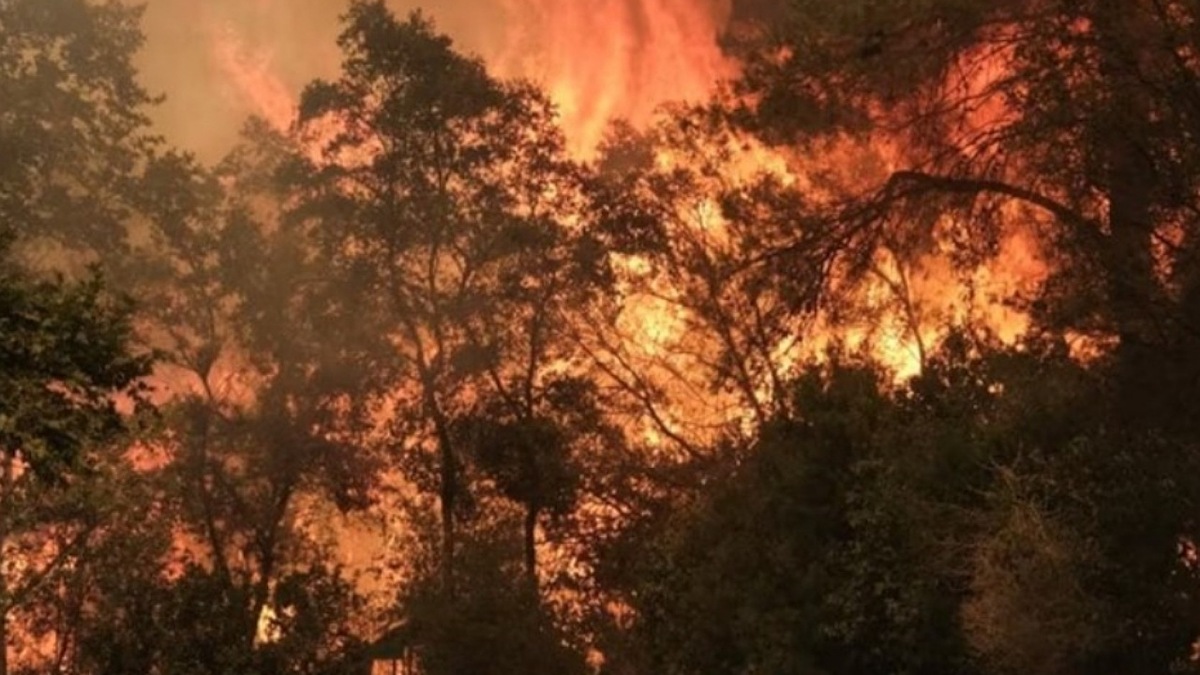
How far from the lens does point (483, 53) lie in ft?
194

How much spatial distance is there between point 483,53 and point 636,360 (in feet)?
97.8

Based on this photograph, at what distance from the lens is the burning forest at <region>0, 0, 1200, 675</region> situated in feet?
55.6

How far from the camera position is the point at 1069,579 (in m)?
16.3

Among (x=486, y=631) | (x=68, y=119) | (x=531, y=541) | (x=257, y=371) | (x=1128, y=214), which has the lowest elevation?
(x=486, y=631)

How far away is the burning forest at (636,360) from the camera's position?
16938 mm

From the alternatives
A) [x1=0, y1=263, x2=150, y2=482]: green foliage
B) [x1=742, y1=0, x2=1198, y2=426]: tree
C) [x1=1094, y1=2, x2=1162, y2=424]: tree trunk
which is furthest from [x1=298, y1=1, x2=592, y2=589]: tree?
[x1=0, y1=263, x2=150, y2=482]: green foliage

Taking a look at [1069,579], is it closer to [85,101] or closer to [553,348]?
[553,348]

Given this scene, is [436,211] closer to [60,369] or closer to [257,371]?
[257,371]

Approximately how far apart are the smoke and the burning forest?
1227 centimetres

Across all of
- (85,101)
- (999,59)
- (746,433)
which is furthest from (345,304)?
(999,59)

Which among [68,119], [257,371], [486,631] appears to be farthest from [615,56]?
[486,631]

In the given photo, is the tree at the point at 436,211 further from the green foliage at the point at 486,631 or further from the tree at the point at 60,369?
the tree at the point at 60,369

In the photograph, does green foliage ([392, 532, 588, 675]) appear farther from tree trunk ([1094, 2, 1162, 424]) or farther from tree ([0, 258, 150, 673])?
tree ([0, 258, 150, 673])

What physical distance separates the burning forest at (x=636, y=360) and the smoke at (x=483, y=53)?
40.3 feet
